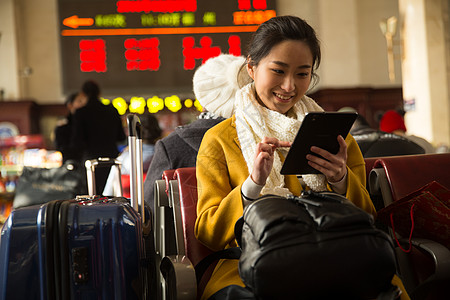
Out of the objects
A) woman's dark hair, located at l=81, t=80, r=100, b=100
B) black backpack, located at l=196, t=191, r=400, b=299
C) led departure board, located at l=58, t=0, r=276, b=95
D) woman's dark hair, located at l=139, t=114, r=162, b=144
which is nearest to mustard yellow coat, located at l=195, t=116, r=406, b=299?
black backpack, located at l=196, t=191, r=400, b=299

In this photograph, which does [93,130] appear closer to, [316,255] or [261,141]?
[261,141]

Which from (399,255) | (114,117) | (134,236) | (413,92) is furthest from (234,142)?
(413,92)

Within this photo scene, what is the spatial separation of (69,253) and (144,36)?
891 cm

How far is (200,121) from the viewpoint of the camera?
262cm

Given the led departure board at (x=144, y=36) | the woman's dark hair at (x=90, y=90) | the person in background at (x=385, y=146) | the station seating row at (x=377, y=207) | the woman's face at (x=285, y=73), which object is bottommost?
the station seating row at (x=377, y=207)

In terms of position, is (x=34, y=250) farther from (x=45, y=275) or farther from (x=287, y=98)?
(x=287, y=98)

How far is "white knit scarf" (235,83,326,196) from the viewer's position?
190 cm

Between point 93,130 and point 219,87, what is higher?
point 219,87

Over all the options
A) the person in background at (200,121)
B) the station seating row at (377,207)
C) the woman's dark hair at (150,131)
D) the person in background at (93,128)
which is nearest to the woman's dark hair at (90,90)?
the person in background at (93,128)

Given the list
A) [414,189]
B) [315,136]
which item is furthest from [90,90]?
[315,136]

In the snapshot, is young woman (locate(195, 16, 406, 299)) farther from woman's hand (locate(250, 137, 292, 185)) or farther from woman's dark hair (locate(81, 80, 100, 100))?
woman's dark hair (locate(81, 80, 100, 100))

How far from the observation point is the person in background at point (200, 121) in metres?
2.57

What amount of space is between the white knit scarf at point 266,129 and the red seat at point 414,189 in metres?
0.41

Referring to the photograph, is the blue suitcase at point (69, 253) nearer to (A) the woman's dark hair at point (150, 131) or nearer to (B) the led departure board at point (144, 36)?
(A) the woman's dark hair at point (150, 131)
